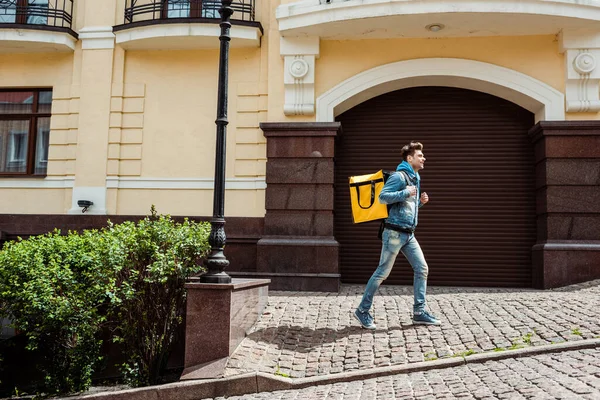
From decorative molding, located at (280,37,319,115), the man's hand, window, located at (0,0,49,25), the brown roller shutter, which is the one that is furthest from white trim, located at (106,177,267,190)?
the man's hand

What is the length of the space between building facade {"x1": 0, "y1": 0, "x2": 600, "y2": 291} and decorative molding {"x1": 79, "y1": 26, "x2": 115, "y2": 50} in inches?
1.3

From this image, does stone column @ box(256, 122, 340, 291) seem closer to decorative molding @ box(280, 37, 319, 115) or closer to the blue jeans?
decorative molding @ box(280, 37, 319, 115)

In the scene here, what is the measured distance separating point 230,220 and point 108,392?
5600 mm

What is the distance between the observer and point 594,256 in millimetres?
10383

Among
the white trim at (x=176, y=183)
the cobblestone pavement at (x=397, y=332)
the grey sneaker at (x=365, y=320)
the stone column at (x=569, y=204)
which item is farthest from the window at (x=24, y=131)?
the stone column at (x=569, y=204)

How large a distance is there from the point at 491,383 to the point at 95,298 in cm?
411

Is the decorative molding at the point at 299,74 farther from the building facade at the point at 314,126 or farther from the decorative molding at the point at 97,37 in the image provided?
the decorative molding at the point at 97,37

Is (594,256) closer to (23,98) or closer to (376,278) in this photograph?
(376,278)

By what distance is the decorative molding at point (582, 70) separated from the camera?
35.3ft

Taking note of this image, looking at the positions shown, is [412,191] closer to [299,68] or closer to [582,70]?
[299,68]

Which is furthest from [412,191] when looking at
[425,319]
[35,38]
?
[35,38]

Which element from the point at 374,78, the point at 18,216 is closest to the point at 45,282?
the point at 18,216

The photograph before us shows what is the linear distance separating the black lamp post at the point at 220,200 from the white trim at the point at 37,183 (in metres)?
6.19

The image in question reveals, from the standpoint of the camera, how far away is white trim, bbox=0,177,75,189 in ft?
39.2
